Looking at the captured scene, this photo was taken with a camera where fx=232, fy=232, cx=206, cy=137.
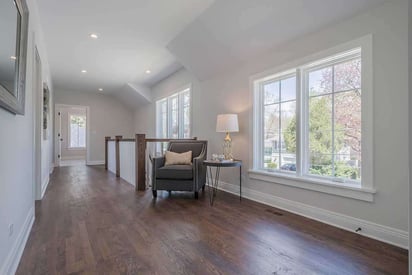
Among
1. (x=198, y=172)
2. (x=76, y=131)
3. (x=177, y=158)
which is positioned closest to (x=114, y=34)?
(x=177, y=158)

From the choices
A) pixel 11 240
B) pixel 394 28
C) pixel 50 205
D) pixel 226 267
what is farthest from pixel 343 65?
pixel 50 205

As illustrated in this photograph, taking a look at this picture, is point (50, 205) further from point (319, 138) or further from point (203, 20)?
point (319, 138)

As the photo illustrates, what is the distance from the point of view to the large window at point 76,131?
1032cm

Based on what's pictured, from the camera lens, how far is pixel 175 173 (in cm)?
357

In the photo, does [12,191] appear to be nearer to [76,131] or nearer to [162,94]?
[162,94]

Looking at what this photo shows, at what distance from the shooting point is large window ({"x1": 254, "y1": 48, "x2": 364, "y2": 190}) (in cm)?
248

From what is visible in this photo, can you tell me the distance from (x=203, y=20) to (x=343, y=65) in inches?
74.7

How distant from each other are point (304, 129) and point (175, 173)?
6.39 feet

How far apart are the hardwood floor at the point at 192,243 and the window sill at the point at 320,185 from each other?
1.24ft

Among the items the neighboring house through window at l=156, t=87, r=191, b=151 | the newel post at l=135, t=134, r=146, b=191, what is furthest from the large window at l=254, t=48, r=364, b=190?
the neighboring house through window at l=156, t=87, r=191, b=151

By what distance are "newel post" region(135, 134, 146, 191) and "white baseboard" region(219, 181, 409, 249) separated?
192cm

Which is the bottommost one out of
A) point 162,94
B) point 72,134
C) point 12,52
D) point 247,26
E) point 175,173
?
point 175,173

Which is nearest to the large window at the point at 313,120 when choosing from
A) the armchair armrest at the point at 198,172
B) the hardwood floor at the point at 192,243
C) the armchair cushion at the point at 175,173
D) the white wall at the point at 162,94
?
the hardwood floor at the point at 192,243

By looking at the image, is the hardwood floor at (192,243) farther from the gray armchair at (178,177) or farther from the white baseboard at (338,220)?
the gray armchair at (178,177)
